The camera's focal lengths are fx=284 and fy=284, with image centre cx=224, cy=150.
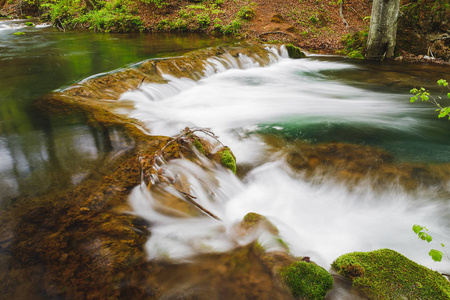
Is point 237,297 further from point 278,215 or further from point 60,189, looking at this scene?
point 60,189

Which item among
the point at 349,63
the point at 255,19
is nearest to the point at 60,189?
the point at 349,63

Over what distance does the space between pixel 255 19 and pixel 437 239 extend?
16.6 meters

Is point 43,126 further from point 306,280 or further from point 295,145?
point 306,280

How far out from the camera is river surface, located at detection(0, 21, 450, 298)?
3.06 metres

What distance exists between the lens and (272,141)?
5250 mm

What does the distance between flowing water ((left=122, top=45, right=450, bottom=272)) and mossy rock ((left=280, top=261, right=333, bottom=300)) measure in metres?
0.42

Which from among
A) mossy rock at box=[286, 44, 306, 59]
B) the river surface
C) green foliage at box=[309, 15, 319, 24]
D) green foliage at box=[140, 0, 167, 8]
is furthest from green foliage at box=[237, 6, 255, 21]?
the river surface

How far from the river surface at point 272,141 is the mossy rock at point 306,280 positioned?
0.50 m

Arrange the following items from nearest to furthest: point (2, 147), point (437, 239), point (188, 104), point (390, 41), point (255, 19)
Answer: point (437, 239), point (2, 147), point (188, 104), point (390, 41), point (255, 19)

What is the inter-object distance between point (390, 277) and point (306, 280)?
637 millimetres

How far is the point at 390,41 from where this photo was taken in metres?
10.3

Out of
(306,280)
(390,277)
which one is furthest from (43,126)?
(390,277)

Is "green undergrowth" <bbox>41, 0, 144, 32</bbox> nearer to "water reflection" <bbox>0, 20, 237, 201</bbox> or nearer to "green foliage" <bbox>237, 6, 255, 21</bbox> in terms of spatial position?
"green foliage" <bbox>237, 6, 255, 21</bbox>

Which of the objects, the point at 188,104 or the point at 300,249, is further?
the point at 188,104
